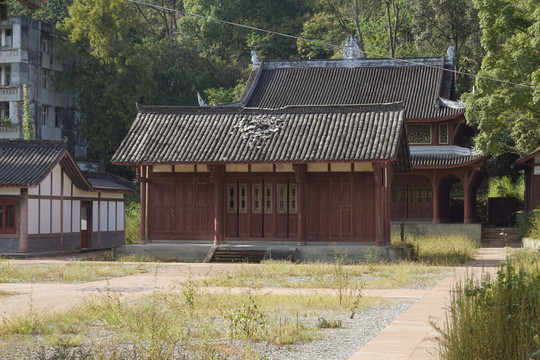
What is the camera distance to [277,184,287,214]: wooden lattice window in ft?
89.9

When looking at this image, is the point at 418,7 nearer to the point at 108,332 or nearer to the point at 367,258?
the point at 367,258

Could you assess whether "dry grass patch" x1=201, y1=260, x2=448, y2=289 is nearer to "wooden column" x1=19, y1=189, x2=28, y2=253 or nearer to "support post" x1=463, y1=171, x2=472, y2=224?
"wooden column" x1=19, y1=189, x2=28, y2=253

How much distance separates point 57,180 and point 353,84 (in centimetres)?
1858

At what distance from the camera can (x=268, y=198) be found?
27.5m

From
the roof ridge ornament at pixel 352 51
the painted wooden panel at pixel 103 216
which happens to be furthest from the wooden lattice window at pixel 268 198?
the roof ridge ornament at pixel 352 51

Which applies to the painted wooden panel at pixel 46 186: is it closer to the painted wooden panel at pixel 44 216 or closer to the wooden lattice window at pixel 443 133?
the painted wooden panel at pixel 44 216

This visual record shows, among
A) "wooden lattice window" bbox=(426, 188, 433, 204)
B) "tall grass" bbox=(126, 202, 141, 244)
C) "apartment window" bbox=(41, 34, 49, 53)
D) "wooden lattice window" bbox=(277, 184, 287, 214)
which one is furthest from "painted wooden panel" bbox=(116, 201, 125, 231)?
"apartment window" bbox=(41, 34, 49, 53)

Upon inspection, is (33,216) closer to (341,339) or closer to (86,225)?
(86,225)

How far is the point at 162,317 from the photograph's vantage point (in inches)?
457

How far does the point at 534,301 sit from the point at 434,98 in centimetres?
3404

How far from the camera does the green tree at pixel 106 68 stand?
53906mm

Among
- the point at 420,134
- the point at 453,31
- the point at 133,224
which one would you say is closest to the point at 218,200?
the point at 133,224

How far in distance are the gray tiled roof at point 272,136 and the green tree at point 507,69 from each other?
603 centimetres

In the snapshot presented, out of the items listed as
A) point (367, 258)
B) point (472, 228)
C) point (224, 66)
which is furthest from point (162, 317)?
point (224, 66)
